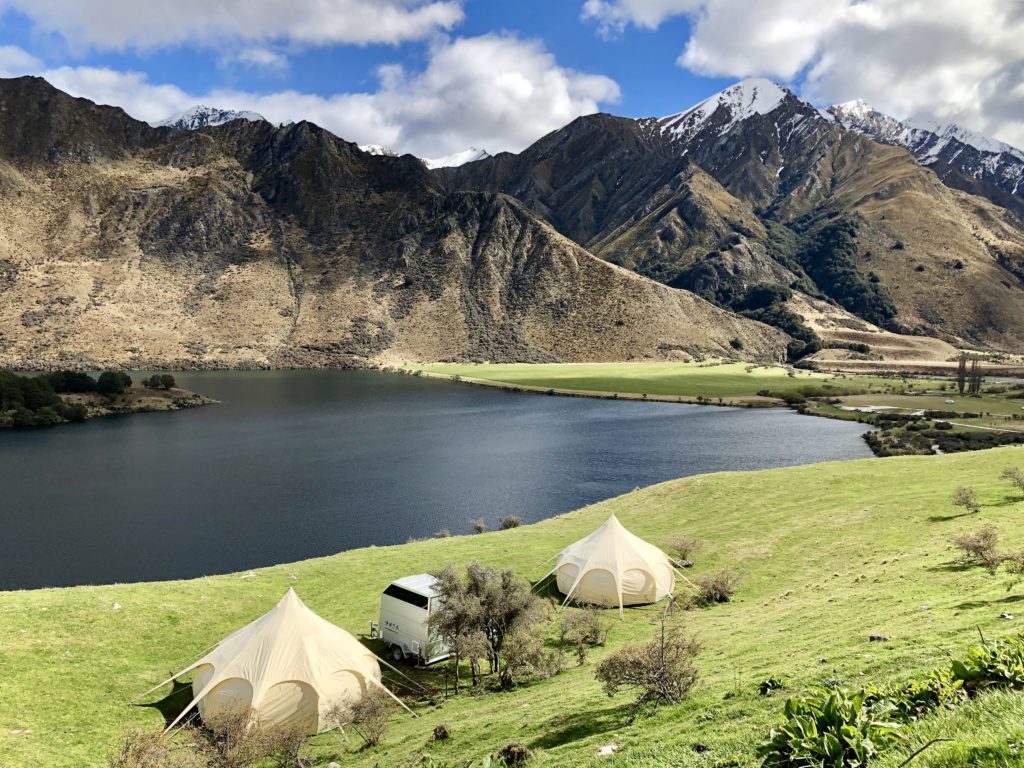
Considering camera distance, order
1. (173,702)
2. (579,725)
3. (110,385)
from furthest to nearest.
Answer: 1. (110,385)
2. (173,702)
3. (579,725)

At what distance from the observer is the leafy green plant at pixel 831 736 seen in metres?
7.50

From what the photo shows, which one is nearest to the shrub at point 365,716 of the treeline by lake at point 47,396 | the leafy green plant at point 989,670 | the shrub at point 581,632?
the shrub at point 581,632

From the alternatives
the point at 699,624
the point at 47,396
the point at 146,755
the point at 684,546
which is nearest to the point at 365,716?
the point at 146,755

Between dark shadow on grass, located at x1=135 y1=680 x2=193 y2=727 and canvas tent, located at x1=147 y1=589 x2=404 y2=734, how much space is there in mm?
562

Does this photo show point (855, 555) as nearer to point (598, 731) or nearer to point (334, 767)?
point (598, 731)

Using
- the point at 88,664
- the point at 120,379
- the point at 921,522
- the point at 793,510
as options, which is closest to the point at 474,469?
the point at 793,510

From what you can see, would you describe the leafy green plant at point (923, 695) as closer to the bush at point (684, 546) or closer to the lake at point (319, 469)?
the bush at point (684, 546)

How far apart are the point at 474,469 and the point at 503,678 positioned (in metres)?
59.9

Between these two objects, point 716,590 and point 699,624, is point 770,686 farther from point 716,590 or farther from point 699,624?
point 716,590

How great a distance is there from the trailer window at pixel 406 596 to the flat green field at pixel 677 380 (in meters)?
135

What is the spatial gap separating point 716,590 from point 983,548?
1000 cm

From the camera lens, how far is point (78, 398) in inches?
5064

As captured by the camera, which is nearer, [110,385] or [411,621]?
[411,621]

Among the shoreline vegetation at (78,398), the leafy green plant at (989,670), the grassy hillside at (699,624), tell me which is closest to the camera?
the leafy green plant at (989,670)
